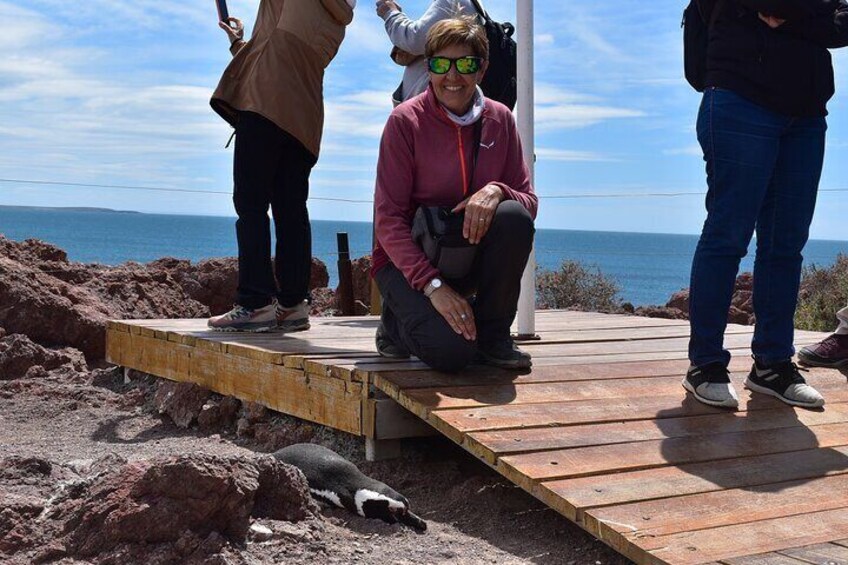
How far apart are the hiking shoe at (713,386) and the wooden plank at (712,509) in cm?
68

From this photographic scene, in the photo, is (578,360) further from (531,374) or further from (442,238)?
(442,238)

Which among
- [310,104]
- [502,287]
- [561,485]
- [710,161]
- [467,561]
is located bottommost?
[467,561]

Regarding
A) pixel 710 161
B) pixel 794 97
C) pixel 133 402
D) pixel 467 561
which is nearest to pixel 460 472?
pixel 467 561

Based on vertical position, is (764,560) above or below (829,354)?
below

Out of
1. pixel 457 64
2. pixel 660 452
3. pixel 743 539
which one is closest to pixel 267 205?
pixel 457 64

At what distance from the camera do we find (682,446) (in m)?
3.83

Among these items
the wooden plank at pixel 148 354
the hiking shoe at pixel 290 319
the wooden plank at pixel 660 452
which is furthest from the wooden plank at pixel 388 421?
the wooden plank at pixel 148 354

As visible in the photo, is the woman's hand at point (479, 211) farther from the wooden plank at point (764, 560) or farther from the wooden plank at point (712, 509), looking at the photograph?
the wooden plank at point (764, 560)

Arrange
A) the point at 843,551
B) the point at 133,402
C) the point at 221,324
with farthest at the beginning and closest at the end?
the point at 133,402
the point at 221,324
the point at 843,551

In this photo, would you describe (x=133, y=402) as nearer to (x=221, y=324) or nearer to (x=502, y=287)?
(x=221, y=324)

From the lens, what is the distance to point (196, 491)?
309cm

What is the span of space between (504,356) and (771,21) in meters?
1.67

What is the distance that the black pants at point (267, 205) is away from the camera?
5.34 meters

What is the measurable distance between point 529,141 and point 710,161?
1337mm
